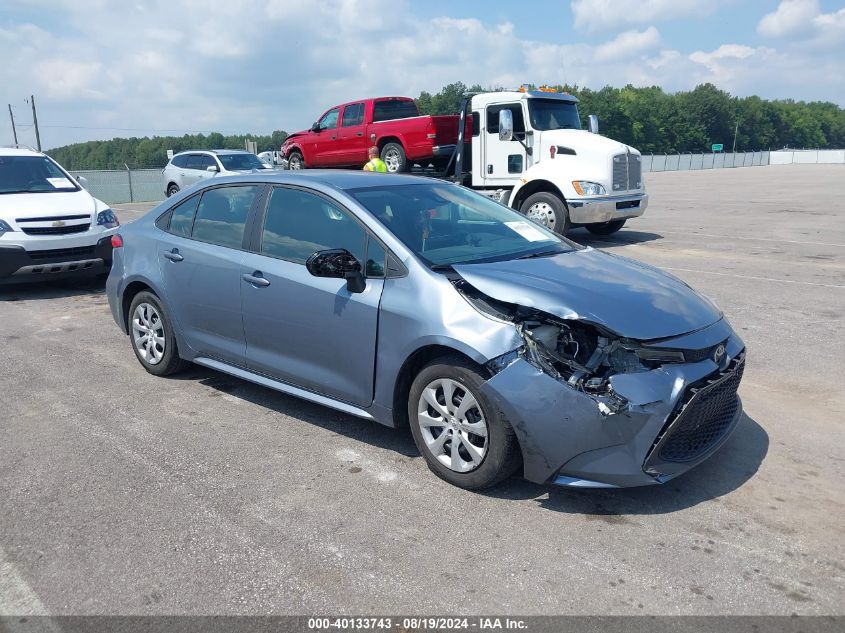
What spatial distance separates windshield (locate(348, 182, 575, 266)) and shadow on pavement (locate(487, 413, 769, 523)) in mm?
1355

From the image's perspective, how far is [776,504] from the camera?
367cm

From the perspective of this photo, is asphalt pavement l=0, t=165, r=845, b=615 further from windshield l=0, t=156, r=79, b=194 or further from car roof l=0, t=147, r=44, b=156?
car roof l=0, t=147, r=44, b=156

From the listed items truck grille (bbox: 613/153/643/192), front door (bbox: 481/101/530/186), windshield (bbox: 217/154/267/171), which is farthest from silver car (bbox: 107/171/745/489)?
windshield (bbox: 217/154/267/171)

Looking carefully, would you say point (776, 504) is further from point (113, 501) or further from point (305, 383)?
point (113, 501)

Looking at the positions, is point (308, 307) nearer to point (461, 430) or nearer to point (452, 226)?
point (452, 226)

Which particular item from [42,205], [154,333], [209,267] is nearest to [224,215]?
[209,267]

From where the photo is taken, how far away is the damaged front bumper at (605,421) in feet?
11.2

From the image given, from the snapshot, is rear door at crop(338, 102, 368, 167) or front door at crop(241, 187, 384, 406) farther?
rear door at crop(338, 102, 368, 167)

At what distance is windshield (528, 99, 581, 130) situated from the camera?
13539 mm

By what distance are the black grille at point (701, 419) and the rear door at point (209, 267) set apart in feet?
9.30

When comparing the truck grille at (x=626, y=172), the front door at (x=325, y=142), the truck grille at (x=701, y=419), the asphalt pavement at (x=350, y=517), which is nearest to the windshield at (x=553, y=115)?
the truck grille at (x=626, y=172)

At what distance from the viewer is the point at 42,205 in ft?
30.3

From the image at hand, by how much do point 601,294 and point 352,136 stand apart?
1318 cm

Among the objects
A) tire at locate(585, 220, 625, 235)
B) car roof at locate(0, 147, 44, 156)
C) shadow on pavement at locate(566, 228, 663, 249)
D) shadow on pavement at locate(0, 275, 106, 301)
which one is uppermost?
car roof at locate(0, 147, 44, 156)
